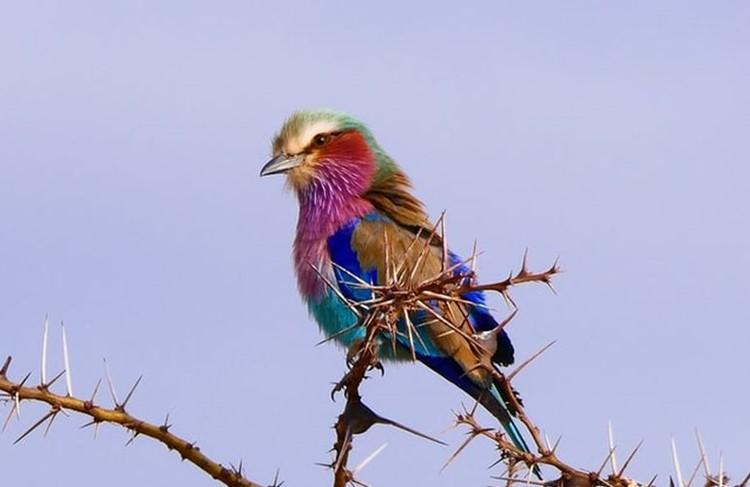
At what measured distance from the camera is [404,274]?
2785mm

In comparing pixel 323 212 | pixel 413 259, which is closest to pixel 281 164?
pixel 323 212

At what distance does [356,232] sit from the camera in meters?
6.45

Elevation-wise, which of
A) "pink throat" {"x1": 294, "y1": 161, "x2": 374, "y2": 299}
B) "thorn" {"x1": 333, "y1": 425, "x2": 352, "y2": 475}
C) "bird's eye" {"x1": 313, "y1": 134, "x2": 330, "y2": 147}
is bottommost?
"thorn" {"x1": 333, "y1": 425, "x2": 352, "y2": 475}

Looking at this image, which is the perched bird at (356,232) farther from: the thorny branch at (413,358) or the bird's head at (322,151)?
the thorny branch at (413,358)

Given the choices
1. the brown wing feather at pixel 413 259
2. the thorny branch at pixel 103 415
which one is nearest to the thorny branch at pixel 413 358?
the thorny branch at pixel 103 415

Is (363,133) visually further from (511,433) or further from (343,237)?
(511,433)

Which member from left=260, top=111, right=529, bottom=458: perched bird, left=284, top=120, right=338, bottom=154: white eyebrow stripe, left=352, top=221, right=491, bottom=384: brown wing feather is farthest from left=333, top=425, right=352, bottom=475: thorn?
left=284, top=120, right=338, bottom=154: white eyebrow stripe

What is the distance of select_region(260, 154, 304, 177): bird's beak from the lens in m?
6.96

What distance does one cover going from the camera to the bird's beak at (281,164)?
6.96 m

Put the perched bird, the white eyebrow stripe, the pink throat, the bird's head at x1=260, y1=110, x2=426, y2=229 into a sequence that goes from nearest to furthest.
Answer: the perched bird < the pink throat < the bird's head at x1=260, y1=110, x2=426, y2=229 < the white eyebrow stripe

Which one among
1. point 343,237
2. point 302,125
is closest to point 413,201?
point 343,237

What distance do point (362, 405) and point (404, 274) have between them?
616 mm

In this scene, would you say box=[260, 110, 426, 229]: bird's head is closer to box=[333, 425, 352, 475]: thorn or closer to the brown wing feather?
the brown wing feather

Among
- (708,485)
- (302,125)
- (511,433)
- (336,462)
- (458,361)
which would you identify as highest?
(302,125)
